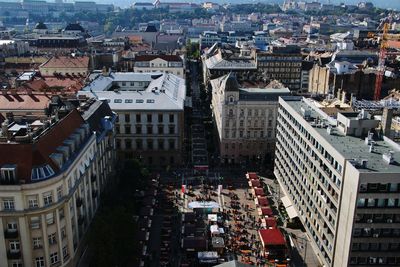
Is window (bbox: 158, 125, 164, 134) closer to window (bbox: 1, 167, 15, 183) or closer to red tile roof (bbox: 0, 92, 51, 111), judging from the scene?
red tile roof (bbox: 0, 92, 51, 111)

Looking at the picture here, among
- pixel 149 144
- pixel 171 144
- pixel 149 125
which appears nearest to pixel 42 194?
pixel 149 125

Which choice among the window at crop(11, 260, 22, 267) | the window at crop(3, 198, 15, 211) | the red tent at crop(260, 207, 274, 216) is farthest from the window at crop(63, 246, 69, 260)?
the red tent at crop(260, 207, 274, 216)

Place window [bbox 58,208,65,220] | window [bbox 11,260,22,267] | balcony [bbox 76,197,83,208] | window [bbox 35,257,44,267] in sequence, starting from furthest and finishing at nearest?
balcony [bbox 76,197,83,208], window [bbox 58,208,65,220], window [bbox 35,257,44,267], window [bbox 11,260,22,267]

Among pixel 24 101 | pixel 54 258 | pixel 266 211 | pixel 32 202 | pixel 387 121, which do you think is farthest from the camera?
pixel 24 101

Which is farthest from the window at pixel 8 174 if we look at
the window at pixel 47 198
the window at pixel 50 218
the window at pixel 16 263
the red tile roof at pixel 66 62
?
the red tile roof at pixel 66 62

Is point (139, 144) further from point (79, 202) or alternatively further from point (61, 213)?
point (61, 213)

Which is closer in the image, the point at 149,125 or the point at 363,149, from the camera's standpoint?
the point at 363,149
